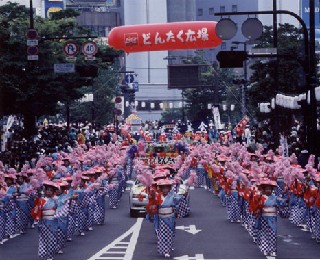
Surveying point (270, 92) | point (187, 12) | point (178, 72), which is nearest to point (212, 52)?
point (187, 12)

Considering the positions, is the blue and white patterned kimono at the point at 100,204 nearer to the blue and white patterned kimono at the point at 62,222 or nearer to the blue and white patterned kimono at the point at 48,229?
the blue and white patterned kimono at the point at 62,222

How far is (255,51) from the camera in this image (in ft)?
103

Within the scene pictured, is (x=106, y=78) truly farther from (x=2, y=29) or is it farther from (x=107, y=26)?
(x=107, y=26)

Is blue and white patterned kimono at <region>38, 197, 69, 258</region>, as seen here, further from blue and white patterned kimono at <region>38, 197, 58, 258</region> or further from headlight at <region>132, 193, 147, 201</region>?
headlight at <region>132, 193, 147, 201</region>

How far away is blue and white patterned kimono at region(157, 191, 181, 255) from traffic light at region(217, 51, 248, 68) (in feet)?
30.5

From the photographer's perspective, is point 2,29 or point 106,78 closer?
point 2,29

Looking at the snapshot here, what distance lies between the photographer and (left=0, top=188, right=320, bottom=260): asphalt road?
20219mm

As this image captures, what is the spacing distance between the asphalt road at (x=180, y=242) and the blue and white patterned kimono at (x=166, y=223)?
8.7 inches

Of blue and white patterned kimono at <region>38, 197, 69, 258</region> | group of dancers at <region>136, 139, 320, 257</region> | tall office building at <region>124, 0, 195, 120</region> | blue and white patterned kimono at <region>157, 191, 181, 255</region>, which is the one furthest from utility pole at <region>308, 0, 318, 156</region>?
tall office building at <region>124, 0, 195, 120</region>

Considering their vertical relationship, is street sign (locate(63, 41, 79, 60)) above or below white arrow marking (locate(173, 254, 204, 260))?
above

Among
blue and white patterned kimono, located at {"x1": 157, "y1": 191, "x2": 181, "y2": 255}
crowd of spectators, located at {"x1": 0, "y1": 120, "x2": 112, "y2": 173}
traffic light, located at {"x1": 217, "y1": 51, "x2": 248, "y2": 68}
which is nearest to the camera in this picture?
blue and white patterned kimono, located at {"x1": 157, "y1": 191, "x2": 181, "y2": 255}

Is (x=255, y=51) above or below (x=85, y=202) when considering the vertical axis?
above

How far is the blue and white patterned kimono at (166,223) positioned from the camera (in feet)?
66.7

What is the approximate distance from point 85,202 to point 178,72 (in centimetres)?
4480
